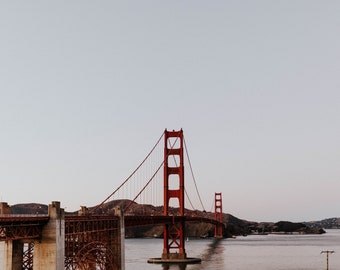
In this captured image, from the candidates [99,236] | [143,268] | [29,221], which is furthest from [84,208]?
[143,268]

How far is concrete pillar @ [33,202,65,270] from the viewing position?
35000mm

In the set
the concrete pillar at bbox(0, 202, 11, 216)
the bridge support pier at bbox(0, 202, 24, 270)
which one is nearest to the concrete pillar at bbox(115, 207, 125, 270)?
the bridge support pier at bbox(0, 202, 24, 270)

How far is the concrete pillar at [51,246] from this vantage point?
35.0 metres

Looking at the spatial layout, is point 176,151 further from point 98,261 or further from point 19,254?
point 19,254

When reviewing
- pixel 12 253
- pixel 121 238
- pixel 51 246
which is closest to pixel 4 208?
pixel 12 253

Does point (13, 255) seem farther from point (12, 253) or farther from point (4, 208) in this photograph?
point (4, 208)

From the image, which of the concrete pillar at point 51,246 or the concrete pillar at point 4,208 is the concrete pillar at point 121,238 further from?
the concrete pillar at point 4,208

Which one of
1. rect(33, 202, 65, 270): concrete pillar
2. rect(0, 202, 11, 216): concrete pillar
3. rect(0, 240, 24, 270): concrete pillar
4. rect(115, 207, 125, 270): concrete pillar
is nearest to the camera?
rect(33, 202, 65, 270): concrete pillar

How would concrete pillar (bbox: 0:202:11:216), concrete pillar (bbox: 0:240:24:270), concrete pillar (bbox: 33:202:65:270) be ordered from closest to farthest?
1. concrete pillar (bbox: 33:202:65:270)
2. concrete pillar (bbox: 0:240:24:270)
3. concrete pillar (bbox: 0:202:11:216)

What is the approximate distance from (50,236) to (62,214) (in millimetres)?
2153

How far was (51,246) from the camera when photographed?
3509 cm

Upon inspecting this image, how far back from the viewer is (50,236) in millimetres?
35312

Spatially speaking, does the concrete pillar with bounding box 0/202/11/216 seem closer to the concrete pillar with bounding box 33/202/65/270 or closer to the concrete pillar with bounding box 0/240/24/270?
the concrete pillar with bounding box 0/240/24/270

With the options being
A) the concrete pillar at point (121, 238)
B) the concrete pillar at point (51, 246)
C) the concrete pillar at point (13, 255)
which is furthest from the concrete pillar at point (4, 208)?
the concrete pillar at point (121, 238)
